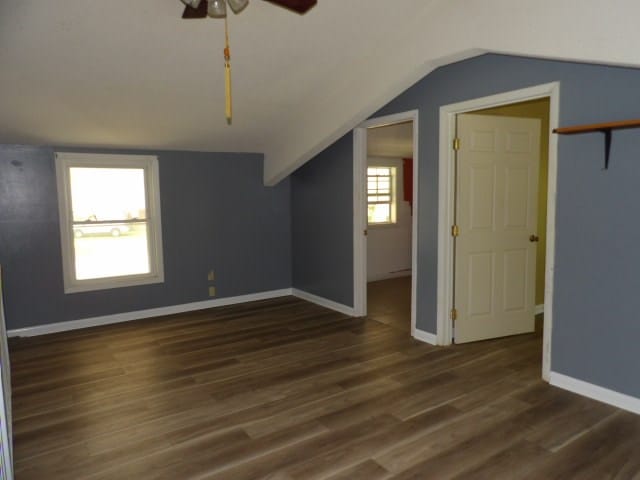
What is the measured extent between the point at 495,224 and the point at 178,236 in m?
3.36

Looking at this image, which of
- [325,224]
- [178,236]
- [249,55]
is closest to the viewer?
[249,55]

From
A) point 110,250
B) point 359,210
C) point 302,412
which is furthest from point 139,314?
point 302,412

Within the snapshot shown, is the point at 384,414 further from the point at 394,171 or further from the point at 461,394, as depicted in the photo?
the point at 394,171

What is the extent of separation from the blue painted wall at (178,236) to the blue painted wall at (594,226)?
3.22 metres

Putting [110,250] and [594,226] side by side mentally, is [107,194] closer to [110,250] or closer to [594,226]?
[110,250]

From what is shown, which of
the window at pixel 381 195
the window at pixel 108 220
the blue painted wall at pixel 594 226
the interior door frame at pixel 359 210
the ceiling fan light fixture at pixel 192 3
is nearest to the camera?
the ceiling fan light fixture at pixel 192 3

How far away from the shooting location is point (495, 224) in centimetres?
402

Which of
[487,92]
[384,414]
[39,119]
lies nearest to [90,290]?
[39,119]

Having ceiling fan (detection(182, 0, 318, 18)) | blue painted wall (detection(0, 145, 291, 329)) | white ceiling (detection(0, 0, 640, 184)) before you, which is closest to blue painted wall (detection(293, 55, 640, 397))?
white ceiling (detection(0, 0, 640, 184))

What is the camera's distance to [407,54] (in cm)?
360

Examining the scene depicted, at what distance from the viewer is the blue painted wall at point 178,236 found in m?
4.36

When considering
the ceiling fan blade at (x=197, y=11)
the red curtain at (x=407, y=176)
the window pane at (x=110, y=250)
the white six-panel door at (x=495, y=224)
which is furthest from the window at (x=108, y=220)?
the red curtain at (x=407, y=176)

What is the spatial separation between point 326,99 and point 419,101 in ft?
2.90

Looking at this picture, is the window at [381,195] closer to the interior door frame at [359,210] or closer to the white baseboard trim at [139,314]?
the white baseboard trim at [139,314]
